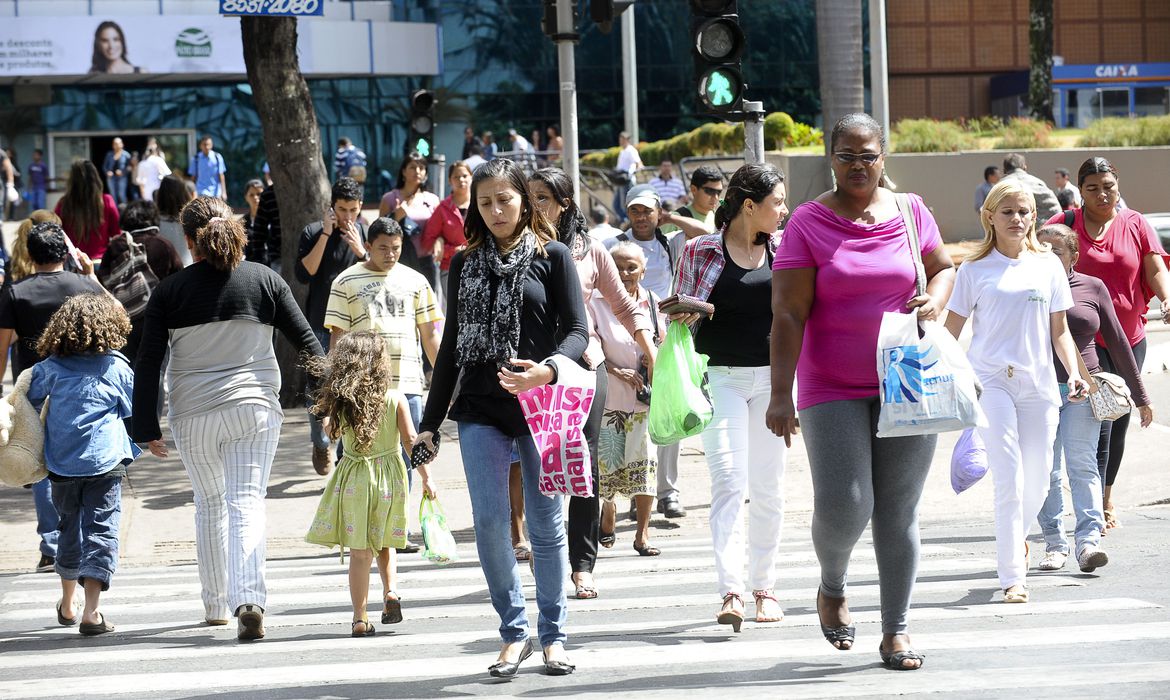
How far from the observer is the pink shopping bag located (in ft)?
18.8

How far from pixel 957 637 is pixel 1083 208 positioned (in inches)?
137

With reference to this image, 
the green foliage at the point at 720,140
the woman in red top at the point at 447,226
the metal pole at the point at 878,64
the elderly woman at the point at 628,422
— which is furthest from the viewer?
the green foliage at the point at 720,140

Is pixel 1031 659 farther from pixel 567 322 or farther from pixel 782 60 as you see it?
pixel 782 60

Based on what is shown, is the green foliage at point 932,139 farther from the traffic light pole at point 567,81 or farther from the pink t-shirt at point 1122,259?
the pink t-shirt at point 1122,259

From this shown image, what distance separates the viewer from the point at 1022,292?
720 cm

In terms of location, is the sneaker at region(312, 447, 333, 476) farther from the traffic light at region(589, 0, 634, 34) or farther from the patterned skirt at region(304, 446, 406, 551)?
the traffic light at region(589, 0, 634, 34)

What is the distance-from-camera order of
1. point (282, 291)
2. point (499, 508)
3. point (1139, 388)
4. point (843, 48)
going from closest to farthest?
point (499, 508)
point (282, 291)
point (1139, 388)
point (843, 48)

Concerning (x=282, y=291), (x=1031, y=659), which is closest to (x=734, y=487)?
(x=1031, y=659)

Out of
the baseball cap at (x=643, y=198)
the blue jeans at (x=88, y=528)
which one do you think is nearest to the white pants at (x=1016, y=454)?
the baseball cap at (x=643, y=198)

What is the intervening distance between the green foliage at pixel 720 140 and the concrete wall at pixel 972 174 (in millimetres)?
3315

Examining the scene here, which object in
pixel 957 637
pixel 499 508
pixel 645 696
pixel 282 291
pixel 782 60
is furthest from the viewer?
pixel 782 60

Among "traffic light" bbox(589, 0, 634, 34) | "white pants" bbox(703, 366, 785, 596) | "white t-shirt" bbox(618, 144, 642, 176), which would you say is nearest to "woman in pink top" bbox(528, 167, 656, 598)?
"white pants" bbox(703, 366, 785, 596)

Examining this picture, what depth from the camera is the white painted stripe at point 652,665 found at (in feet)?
19.1

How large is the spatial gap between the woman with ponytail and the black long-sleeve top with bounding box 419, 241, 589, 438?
1.42 metres
